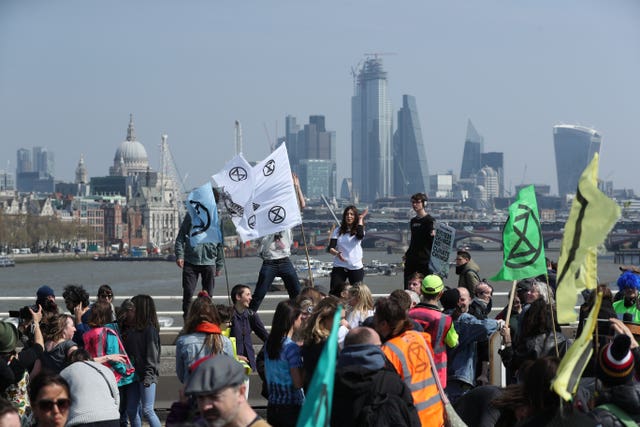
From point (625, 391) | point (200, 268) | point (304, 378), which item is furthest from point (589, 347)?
point (200, 268)

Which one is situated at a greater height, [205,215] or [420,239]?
[205,215]

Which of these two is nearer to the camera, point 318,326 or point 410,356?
point 410,356

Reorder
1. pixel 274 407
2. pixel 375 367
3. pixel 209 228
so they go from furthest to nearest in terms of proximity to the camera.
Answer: pixel 209 228 → pixel 274 407 → pixel 375 367

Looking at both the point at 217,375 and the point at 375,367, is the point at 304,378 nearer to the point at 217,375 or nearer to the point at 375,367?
the point at 375,367

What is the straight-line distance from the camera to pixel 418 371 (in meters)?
4.81

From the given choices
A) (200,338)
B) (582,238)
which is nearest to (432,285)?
(200,338)

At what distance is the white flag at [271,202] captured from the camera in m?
8.80

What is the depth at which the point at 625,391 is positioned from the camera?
3994 mm

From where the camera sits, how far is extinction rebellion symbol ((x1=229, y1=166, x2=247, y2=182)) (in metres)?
8.89

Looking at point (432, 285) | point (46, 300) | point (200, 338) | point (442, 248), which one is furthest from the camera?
point (442, 248)

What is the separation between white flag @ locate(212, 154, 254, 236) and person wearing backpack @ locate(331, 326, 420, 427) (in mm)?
4576

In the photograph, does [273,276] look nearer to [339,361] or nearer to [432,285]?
[432,285]

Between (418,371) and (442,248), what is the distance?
396 centimetres

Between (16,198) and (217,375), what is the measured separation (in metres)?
160
